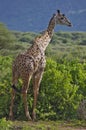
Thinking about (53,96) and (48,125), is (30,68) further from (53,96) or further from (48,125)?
(53,96)

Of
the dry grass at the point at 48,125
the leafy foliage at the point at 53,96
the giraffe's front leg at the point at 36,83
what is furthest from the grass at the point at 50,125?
the leafy foliage at the point at 53,96

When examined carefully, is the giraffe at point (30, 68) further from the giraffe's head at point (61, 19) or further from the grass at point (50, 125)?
the giraffe's head at point (61, 19)

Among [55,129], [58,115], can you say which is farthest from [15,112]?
[55,129]

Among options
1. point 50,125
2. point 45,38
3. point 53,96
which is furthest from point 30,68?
point 53,96

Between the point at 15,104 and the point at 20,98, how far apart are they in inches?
7.3

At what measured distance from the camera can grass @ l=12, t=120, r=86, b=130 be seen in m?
10.7

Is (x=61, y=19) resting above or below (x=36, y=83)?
above

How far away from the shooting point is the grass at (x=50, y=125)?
10.7 meters

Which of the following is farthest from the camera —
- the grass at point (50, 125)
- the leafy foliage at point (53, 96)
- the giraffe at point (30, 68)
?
the leafy foliage at point (53, 96)

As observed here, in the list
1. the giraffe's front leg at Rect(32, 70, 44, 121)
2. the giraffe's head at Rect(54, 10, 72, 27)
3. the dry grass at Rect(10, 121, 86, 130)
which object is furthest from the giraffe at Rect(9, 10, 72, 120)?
the giraffe's head at Rect(54, 10, 72, 27)

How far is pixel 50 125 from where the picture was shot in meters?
11.3

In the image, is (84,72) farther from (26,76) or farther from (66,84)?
(26,76)

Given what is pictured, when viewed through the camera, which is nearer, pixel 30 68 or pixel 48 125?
pixel 48 125

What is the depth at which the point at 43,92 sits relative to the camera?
12883 mm
